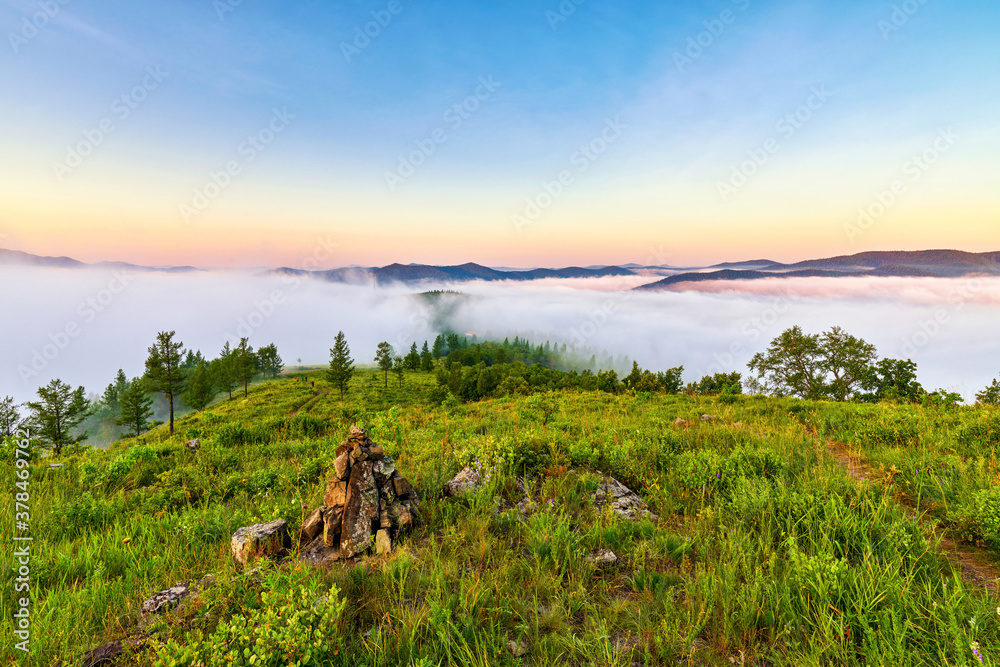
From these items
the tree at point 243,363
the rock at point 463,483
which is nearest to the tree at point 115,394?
the tree at point 243,363

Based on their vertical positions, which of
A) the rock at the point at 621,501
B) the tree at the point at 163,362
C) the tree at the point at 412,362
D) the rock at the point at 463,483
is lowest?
the tree at the point at 412,362

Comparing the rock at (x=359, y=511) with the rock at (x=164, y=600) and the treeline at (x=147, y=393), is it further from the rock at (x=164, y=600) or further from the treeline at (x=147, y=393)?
the treeline at (x=147, y=393)

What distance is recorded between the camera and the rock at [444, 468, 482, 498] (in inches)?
229

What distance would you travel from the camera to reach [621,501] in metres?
5.65

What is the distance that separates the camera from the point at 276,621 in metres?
2.92

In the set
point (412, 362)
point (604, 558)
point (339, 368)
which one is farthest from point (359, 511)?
point (412, 362)

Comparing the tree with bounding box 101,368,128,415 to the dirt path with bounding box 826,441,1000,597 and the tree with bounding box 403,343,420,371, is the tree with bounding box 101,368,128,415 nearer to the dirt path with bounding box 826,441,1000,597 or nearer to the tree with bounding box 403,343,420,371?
the tree with bounding box 403,343,420,371

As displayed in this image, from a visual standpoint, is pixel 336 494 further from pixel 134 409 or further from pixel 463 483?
pixel 134 409

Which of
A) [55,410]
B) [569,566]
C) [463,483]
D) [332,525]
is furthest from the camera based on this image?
[55,410]

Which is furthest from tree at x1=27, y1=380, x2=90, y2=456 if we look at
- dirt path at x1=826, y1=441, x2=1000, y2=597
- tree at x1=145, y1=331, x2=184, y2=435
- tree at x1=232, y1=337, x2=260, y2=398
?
dirt path at x1=826, y1=441, x2=1000, y2=597

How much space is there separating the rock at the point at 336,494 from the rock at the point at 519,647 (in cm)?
271

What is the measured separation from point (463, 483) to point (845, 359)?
73.6 m

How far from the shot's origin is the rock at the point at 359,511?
180 inches

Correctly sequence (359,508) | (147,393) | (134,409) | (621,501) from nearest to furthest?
(359,508) → (621,501) → (134,409) → (147,393)
